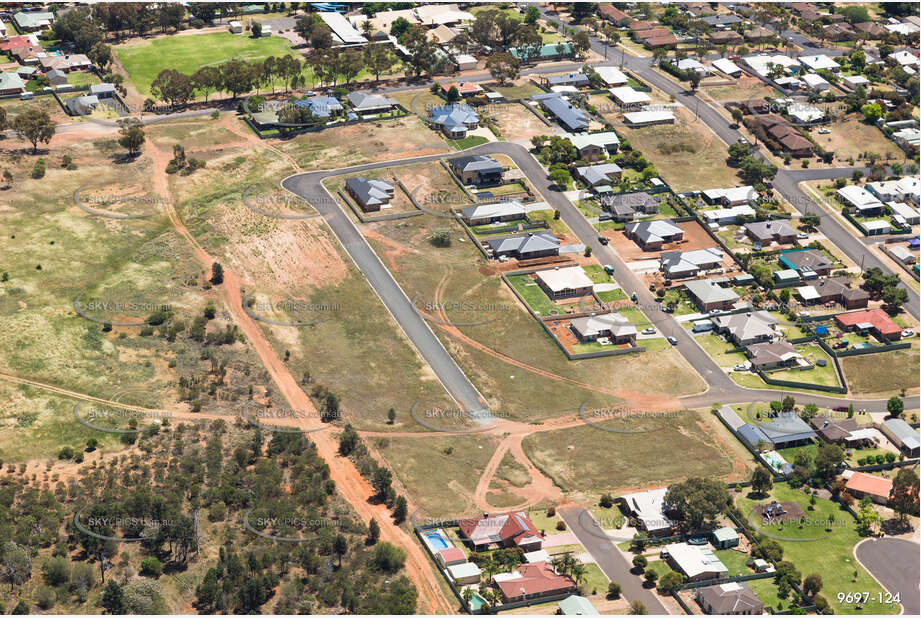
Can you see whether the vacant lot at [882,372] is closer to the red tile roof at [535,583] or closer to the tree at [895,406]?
the tree at [895,406]

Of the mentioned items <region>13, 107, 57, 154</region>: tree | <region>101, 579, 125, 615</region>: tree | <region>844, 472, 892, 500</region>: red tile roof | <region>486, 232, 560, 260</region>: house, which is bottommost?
<region>844, 472, 892, 500</region>: red tile roof

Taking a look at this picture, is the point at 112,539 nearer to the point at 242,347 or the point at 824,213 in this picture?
the point at 242,347

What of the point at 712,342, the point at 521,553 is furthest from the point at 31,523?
the point at 712,342

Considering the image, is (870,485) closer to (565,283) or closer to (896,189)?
(565,283)

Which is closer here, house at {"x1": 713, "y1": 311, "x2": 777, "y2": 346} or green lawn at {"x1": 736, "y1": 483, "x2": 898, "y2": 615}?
green lawn at {"x1": 736, "y1": 483, "x2": 898, "y2": 615}

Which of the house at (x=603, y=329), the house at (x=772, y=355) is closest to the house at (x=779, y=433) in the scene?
the house at (x=772, y=355)

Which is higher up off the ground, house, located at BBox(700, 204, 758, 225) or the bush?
the bush

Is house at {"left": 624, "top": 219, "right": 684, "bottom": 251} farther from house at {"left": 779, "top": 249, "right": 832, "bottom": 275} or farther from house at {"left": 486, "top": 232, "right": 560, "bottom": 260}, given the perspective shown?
house at {"left": 779, "top": 249, "right": 832, "bottom": 275}

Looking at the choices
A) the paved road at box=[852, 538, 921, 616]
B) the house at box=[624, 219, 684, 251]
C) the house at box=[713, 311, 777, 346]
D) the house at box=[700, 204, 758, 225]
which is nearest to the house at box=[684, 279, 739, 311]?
the house at box=[713, 311, 777, 346]
